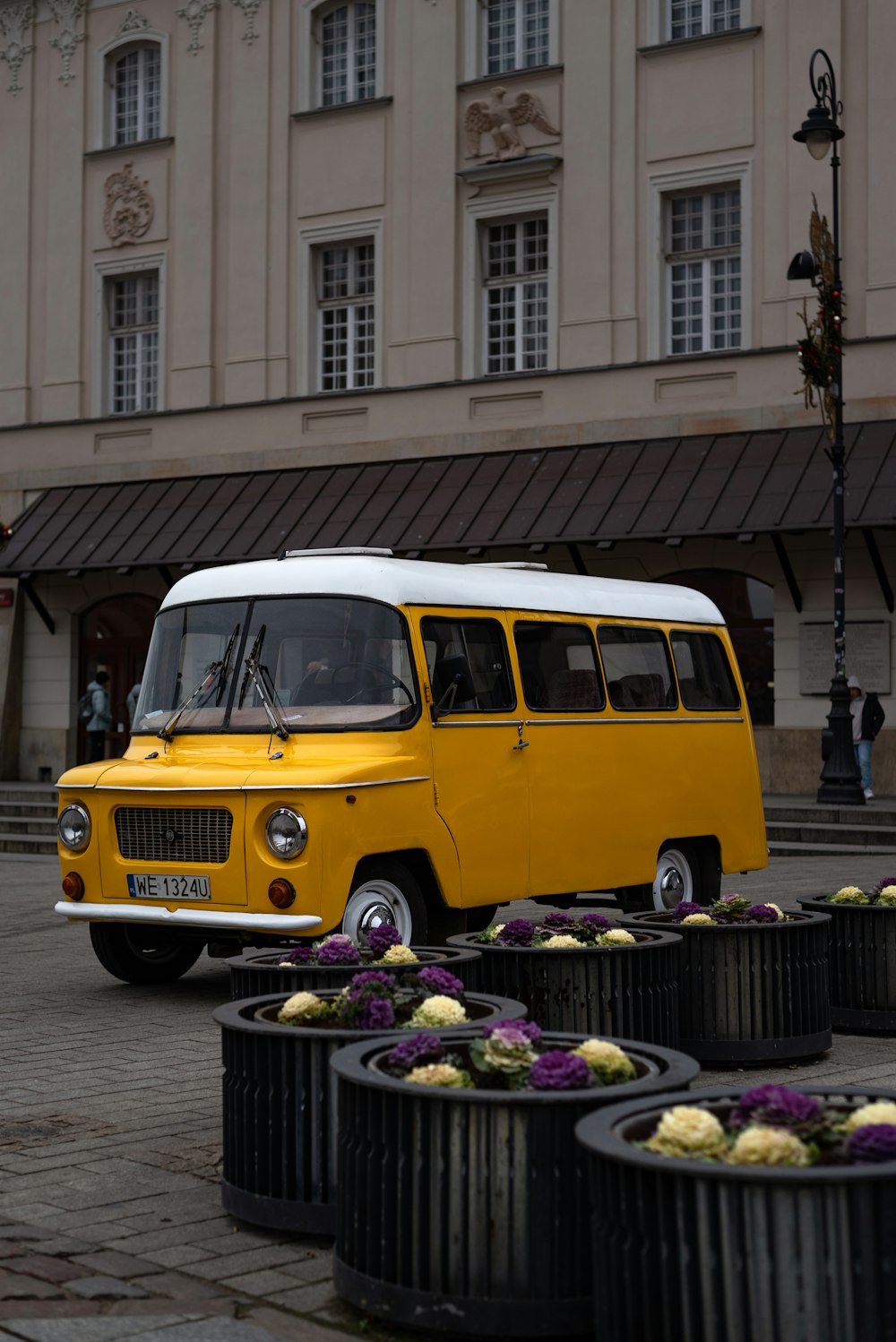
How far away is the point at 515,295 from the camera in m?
28.8

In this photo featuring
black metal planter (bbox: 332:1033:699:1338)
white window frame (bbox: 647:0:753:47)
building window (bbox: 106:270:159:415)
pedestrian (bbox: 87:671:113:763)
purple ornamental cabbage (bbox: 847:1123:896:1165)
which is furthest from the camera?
building window (bbox: 106:270:159:415)

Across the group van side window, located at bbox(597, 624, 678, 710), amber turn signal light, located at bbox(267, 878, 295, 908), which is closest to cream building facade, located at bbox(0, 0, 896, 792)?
van side window, located at bbox(597, 624, 678, 710)

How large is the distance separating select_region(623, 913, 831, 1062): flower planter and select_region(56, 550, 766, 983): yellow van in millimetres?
2163

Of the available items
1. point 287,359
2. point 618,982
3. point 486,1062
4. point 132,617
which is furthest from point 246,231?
point 486,1062

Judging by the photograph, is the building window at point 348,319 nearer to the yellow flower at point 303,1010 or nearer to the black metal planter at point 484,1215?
the yellow flower at point 303,1010

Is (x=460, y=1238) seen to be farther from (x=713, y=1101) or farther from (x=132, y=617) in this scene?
(x=132, y=617)

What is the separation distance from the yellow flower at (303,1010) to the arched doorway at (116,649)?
2608 centimetres

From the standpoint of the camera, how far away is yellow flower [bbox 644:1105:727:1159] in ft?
13.2

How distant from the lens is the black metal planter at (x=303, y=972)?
682 cm

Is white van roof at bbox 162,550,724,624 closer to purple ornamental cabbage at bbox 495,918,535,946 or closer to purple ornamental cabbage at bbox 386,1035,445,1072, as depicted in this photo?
purple ornamental cabbage at bbox 495,918,535,946

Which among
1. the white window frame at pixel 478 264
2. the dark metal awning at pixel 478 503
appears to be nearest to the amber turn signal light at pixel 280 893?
the dark metal awning at pixel 478 503

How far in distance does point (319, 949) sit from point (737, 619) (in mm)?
20233

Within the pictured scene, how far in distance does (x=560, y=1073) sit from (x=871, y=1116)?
86cm

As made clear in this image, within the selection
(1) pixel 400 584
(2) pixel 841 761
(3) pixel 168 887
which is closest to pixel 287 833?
(3) pixel 168 887
